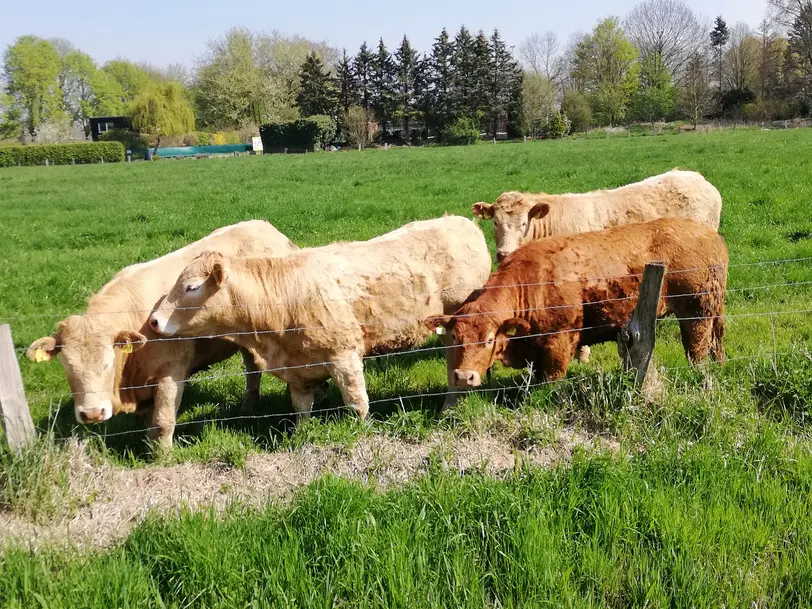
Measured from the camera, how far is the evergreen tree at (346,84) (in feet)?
276

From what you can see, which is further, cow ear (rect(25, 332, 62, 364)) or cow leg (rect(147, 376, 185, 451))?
cow leg (rect(147, 376, 185, 451))

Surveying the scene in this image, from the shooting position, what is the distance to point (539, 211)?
869 centimetres

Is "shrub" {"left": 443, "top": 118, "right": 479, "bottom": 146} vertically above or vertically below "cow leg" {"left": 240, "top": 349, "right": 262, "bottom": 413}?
above

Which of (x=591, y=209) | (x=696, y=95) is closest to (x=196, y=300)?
(x=591, y=209)

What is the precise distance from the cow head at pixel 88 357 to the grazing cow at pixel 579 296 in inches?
108

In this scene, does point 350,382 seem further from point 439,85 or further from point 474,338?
point 439,85

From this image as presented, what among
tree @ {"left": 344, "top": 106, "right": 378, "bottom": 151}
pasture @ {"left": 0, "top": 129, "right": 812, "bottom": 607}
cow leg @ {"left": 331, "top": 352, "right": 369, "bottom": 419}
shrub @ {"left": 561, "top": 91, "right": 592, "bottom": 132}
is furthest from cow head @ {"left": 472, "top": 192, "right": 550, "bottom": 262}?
shrub @ {"left": 561, "top": 91, "right": 592, "bottom": 132}

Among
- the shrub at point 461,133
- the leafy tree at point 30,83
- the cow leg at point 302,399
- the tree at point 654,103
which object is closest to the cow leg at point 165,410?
the cow leg at point 302,399

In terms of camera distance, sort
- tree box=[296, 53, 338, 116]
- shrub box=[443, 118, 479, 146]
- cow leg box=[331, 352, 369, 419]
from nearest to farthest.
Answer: cow leg box=[331, 352, 369, 419] < shrub box=[443, 118, 479, 146] < tree box=[296, 53, 338, 116]

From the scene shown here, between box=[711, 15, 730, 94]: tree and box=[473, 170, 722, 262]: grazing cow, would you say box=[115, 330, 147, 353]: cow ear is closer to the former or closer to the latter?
box=[473, 170, 722, 262]: grazing cow

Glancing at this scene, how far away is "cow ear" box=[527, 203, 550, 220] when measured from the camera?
8.56 m

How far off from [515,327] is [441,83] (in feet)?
268

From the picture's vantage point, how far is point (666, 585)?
3320mm

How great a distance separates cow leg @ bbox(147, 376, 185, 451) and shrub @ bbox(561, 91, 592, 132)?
73.8 metres
